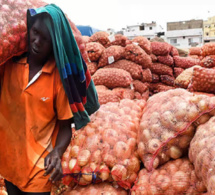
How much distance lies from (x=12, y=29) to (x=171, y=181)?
3.57 feet

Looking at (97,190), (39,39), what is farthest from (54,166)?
(39,39)

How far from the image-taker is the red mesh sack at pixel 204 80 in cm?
198

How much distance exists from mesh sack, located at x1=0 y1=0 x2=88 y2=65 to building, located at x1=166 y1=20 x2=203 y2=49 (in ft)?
42.7

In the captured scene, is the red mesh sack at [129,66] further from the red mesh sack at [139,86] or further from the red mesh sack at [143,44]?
the red mesh sack at [143,44]

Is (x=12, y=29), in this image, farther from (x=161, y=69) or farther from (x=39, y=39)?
(x=161, y=69)

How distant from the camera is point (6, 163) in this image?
128cm

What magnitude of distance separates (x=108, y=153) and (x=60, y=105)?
1.26 ft

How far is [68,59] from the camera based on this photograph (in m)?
1.16

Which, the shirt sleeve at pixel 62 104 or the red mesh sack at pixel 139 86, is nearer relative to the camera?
the shirt sleeve at pixel 62 104

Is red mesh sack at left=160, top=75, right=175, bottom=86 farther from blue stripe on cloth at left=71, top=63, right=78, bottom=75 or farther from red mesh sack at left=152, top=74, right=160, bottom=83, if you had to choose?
blue stripe on cloth at left=71, top=63, right=78, bottom=75

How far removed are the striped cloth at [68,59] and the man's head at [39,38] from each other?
0.02 m

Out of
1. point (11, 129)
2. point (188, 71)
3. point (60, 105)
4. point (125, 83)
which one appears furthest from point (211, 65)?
point (11, 129)

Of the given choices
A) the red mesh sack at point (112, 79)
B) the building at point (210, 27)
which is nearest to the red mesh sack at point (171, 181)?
the red mesh sack at point (112, 79)

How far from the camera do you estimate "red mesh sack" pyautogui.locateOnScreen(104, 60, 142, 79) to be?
10.9 feet
